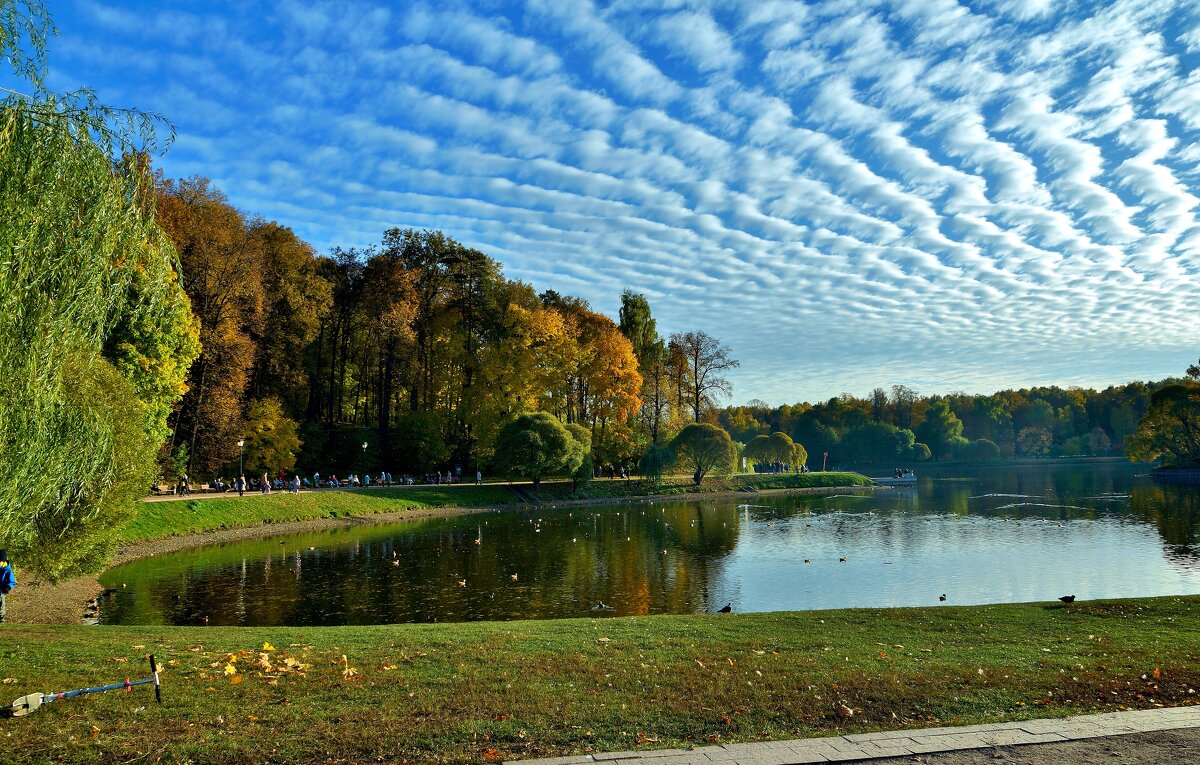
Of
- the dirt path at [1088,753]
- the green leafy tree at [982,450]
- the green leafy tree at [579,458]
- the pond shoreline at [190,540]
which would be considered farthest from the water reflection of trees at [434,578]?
the green leafy tree at [982,450]

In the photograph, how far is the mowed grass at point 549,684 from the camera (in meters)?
7.30

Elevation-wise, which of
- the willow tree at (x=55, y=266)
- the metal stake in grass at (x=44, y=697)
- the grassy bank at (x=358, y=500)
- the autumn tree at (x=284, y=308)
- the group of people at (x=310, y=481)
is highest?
the autumn tree at (x=284, y=308)

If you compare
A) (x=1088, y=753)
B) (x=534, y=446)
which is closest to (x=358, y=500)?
(x=534, y=446)

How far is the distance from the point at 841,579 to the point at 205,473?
40.3 meters

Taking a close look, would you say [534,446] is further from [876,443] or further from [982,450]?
[982,450]

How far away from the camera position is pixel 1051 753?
22.7 feet

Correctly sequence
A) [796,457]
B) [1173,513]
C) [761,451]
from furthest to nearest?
[796,457] → [761,451] → [1173,513]

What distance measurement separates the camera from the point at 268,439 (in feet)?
171

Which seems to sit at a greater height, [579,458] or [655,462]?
[579,458]

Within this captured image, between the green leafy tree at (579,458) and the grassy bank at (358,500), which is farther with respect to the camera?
the green leafy tree at (579,458)

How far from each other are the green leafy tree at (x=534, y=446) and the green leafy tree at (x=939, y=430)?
351 ft

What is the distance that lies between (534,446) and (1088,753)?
5017cm

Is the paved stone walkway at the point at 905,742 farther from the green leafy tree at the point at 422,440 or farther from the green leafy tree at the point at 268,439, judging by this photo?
the green leafy tree at the point at 422,440

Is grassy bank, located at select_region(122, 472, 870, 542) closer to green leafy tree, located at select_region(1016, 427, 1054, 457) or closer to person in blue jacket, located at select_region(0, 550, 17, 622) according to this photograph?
person in blue jacket, located at select_region(0, 550, 17, 622)
